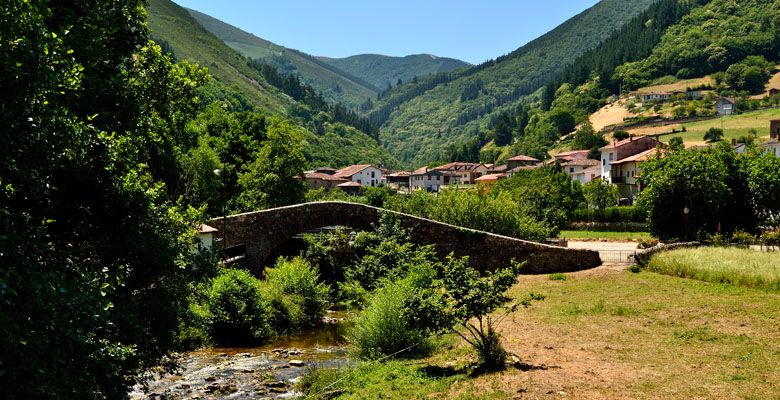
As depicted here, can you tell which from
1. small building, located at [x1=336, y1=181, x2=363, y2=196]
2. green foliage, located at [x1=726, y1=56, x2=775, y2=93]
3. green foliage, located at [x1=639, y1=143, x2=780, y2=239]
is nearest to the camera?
green foliage, located at [x1=639, y1=143, x2=780, y2=239]

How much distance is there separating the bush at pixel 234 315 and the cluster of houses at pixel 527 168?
31.4m

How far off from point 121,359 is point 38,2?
532cm

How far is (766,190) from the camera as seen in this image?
37.7 meters

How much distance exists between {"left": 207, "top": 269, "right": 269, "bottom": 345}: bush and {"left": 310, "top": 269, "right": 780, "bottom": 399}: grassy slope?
22.0 feet

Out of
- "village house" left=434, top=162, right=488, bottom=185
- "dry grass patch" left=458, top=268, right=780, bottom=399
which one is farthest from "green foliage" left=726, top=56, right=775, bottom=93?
"dry grass patch" left=458, top=268, right=780, bottom=399

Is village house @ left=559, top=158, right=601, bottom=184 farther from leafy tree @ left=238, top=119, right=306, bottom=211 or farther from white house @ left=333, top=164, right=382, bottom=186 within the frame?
leafy tree @ left=238, top=119, right=306, bottom=211

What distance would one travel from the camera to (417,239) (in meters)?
30.4

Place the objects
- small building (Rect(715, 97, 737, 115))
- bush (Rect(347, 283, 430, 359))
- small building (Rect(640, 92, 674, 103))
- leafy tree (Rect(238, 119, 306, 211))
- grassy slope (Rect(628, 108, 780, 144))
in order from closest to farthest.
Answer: bush (Rect(347, 283, 430, 359)) < leafy tree (Rect(238, 119, 306, 211)) < grassy slope (Rect(628, 108, 780, 144)) < small building (Rect(715, 97, 737, 115)) < small building (Rect(640, 92, 674, 103))

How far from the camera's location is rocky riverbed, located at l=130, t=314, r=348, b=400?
14.9 meters

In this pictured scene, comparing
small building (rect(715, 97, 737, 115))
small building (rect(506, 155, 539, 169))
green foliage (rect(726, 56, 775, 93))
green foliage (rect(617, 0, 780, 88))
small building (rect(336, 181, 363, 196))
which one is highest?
green foliage (rect(617, 0, 780, 88))

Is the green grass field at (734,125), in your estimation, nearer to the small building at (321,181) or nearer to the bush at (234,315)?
the small building at (321,181)

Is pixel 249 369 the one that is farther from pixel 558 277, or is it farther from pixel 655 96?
pixel 655 96

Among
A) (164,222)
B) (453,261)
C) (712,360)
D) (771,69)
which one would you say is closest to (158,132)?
(164,222)

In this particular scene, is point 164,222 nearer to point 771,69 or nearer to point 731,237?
point 731,237
